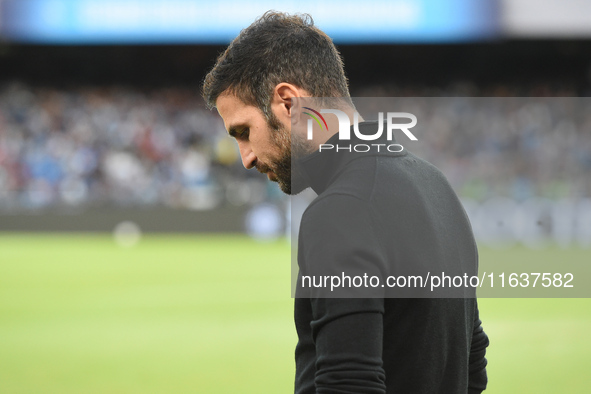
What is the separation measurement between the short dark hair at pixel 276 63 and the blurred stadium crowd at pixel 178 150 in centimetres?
1565

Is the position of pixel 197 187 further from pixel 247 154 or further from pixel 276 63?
pixel 276 63

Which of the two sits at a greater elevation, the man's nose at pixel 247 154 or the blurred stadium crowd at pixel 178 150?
the blurred stadium crowd at pixel 178 150

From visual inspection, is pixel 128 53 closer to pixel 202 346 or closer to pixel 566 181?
pixel 566 181

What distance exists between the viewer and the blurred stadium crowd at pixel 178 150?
1803cm

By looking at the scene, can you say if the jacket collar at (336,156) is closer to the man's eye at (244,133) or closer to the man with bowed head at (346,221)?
the man with bowed head at (346,221)

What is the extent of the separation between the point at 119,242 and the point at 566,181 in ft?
37.4

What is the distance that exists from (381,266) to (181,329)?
6583mm

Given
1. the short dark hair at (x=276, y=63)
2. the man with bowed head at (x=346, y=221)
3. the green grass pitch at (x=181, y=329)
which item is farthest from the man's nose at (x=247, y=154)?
the green grass pitch at (x=181, y=329)

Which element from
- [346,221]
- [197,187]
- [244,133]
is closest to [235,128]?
[244,133]

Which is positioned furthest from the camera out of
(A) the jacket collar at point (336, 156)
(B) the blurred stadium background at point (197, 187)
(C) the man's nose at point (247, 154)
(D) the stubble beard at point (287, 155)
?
(B) the blurred stadium background at point (197, 187)

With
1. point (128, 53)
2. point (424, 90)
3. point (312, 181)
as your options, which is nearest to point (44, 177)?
point (128, 53)

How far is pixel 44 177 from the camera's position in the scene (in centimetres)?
1938

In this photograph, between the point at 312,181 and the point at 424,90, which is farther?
the point at 424,90

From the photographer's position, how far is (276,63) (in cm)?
159
